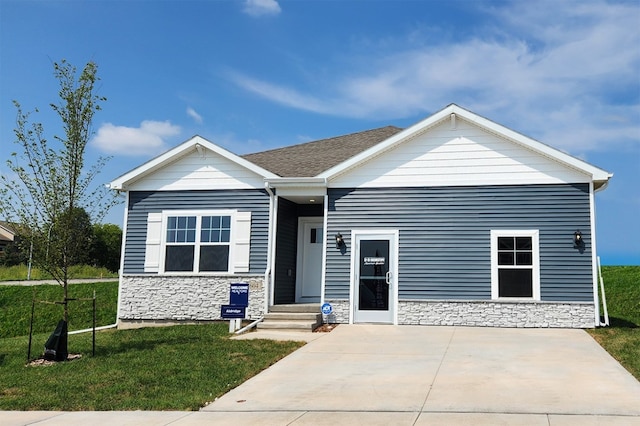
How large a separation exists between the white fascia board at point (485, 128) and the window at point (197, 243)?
2957 mm

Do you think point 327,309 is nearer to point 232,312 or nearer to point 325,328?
point 325,328

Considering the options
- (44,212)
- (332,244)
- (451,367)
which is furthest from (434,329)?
(44,212)

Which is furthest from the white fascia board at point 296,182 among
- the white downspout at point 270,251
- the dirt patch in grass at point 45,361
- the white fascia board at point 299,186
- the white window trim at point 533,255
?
the dirt patch in grass at point 45,361

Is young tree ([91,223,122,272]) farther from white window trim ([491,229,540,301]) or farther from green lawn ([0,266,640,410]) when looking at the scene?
white window trim ([491,229,540,301])

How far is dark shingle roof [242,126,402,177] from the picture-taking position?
1502 centimetres

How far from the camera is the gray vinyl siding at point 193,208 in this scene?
13992mm

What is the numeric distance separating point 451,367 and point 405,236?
505 cm

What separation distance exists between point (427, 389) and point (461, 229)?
631cm

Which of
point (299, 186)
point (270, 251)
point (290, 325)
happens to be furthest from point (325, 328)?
point (299, 186)

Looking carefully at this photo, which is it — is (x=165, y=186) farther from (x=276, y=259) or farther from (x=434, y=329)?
(x=434, y=329)

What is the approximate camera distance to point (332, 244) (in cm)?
1359

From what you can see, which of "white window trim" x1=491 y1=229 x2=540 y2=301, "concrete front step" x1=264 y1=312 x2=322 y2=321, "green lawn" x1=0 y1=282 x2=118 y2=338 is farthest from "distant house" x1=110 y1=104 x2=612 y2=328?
"green lawn" x1=0 y1=282 x2=118 y2=338

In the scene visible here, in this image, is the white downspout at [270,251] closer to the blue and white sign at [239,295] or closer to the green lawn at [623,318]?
the blue and white sign at [239,295]

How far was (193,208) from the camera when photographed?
14.5m
